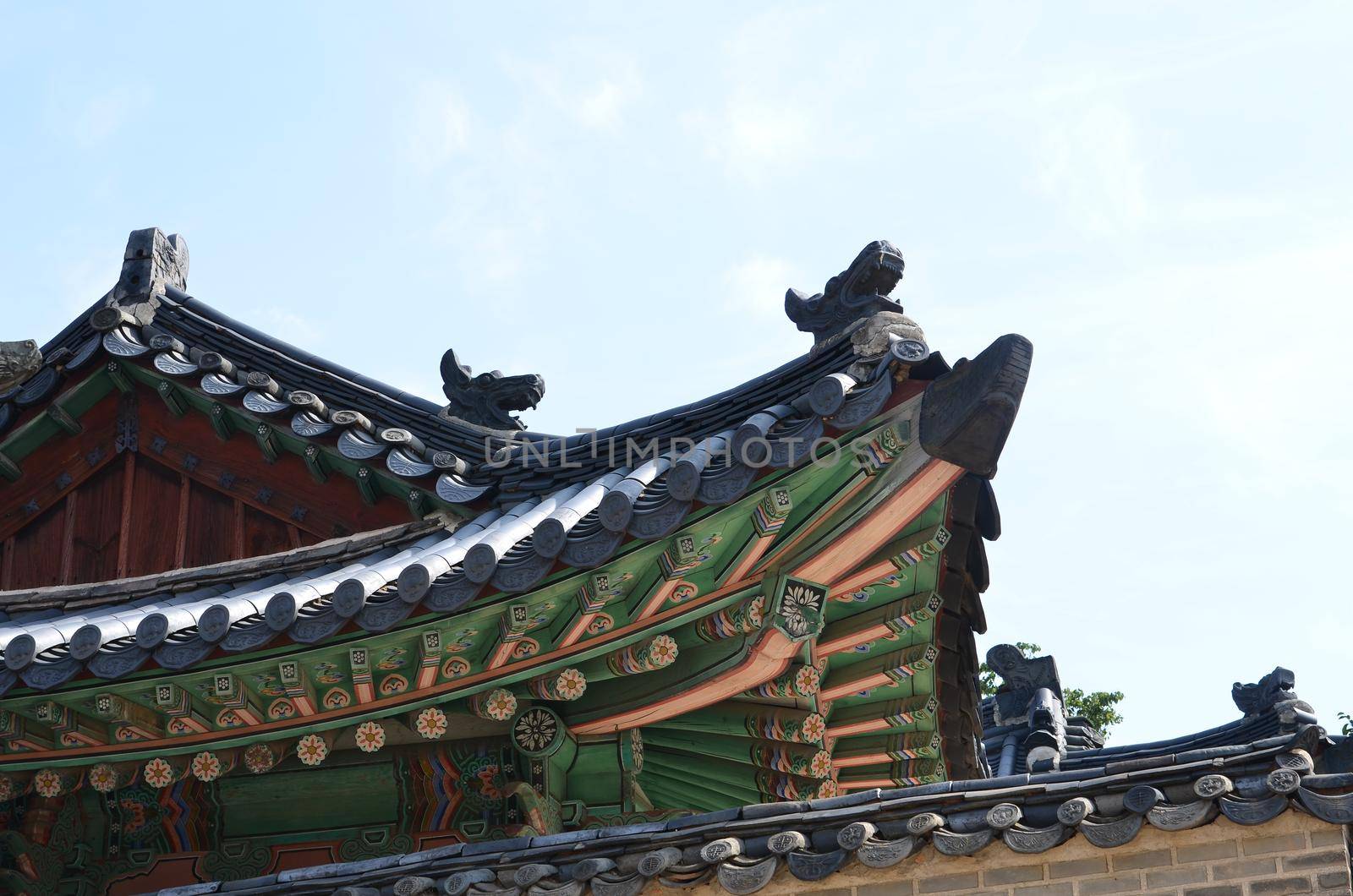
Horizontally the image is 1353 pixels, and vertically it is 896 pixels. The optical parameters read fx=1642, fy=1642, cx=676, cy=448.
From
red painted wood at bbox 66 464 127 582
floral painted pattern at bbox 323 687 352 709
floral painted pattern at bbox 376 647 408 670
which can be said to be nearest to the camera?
floral painted pattern at bbox 376 647 408 670

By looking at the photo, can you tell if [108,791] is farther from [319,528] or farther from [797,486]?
[797,486]

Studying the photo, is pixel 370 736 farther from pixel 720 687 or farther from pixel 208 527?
pixel 208 527

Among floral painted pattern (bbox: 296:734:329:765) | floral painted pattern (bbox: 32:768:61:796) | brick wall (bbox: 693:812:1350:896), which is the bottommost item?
brick wall (bbox: 693:812:1350:896)

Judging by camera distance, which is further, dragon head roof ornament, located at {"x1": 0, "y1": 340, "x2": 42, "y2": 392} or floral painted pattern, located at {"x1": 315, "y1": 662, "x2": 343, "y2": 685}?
floral painted pattern, located at {"x1": 315, "y1": 662, "x2": 343, "y2": 685}

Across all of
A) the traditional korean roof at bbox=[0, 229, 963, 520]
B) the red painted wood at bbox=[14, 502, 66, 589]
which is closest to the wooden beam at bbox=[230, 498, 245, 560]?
the traditional korean roof at bbox=[0, 229, 963, 520]

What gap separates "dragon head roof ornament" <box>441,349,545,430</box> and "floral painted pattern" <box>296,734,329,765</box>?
6.62ft

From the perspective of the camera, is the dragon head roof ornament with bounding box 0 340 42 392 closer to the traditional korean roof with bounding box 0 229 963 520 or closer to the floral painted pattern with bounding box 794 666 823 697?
the traditional korean roof with bounding box 0 229 963 520

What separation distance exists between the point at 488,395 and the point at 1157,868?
431cm

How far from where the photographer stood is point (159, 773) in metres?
6.60

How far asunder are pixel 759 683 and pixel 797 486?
1.09 metres

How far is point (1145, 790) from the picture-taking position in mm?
4812

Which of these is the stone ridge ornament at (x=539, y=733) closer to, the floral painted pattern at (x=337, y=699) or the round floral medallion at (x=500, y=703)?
the round floral medallion at (x=500, y=703)

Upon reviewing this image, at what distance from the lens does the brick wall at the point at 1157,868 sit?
4.63 meters

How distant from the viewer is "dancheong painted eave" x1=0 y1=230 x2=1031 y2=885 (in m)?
6.09
